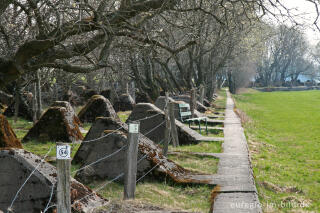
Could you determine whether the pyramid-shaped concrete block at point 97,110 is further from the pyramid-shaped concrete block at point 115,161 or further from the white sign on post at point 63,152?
the white sign on post at point 63,152

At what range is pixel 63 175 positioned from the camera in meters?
3.94

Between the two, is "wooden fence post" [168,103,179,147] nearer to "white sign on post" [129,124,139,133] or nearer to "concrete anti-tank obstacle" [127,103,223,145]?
"concrete anti-tank obstacle" [127,103,223,145]

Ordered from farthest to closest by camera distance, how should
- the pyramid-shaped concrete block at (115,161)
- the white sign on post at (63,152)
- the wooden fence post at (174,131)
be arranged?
the wooden fence post at (174,131), the pyramid-shaped concrete block at (115,161), the white sign on post at (63,152)

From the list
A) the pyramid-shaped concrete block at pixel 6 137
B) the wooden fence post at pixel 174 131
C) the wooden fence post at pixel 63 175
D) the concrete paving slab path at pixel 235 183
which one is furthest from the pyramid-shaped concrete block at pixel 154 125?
the wooden fence post at pixel 63 175

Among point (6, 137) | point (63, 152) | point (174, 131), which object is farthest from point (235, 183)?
point (6, 137)

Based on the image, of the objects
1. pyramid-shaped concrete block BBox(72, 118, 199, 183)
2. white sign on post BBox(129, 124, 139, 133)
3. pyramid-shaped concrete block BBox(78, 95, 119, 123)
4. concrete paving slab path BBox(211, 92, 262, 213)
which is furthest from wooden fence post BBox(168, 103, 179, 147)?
white sign on post BBox(129, 124, 139, 133)

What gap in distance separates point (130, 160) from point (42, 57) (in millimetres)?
3709

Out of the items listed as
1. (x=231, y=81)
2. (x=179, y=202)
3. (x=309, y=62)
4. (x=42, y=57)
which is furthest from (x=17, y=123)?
(x=309, y=62)

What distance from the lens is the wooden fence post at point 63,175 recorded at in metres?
3.81

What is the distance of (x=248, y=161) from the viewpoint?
893 centimetres

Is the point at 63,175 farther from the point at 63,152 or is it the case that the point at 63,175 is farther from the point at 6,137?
the point at 6,137

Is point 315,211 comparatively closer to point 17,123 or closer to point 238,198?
point 238,198

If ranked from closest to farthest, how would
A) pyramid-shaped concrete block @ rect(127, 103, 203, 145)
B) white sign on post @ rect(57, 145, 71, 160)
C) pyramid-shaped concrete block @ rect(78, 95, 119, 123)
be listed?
white sign on post @ rect(57, 145, 71, 160)
pyramid-shaped concrete block @ rect(127, 103, 203, 145)
pyramid-shaped concrete block @ rect(78, 95, 119, 123)

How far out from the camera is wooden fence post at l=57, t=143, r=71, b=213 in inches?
150
